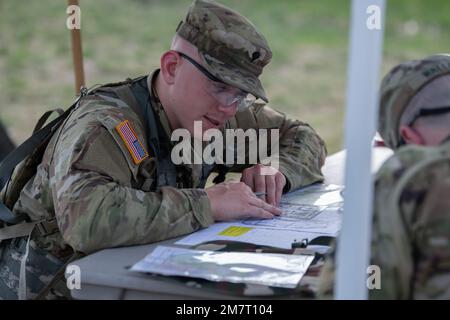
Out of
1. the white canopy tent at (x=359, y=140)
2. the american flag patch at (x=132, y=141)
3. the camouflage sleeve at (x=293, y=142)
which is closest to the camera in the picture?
the white canopy tent at (x=359, y=140)

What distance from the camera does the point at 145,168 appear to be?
2416 mm

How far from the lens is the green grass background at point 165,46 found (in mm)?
7480

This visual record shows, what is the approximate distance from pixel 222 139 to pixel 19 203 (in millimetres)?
781

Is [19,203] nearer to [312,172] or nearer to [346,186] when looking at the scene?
[312,172]

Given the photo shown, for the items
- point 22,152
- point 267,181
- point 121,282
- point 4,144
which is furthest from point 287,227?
point 4,144

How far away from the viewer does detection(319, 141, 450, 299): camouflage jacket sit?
5.14 feet

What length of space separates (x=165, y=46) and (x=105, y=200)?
22.8ft

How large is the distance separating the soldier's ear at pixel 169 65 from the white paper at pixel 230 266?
0.66 metres

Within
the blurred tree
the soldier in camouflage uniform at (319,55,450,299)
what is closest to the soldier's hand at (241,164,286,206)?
the soldier in camouflage uniform at (319,55,450,299)

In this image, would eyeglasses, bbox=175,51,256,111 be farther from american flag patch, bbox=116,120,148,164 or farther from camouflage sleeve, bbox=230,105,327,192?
camouflage sleeve, bbox=230,105,327,192

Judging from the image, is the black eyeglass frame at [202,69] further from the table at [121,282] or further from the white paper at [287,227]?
the table at [121,282]

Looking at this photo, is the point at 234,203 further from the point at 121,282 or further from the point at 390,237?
the point at 390,237

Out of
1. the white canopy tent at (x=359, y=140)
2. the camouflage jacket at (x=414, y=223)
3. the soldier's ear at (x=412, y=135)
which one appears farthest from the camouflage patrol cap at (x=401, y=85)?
the white canopy tent at (x=359, y=140)

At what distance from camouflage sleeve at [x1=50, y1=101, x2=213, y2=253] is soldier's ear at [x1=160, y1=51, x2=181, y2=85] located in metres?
0.32
